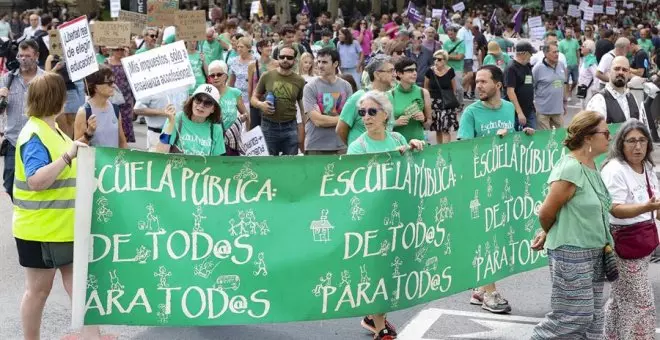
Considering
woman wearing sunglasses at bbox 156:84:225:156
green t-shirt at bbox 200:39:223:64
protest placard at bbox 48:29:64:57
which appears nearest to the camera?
woman wearing sunglasses at bbox 156:84:225:156

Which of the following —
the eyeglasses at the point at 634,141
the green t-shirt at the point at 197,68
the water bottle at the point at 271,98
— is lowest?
the green t-shirt at the point at 197,68

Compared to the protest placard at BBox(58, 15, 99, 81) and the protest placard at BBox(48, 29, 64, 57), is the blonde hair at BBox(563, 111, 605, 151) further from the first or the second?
the protest placard at BBox(48, 29, 64, 57)

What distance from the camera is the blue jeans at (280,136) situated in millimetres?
10633

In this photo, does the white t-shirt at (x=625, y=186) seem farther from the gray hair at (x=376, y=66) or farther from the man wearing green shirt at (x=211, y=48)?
the man wearing green shirt at (x=211, y=48)

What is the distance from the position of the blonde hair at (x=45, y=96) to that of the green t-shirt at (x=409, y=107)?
10.4 feet

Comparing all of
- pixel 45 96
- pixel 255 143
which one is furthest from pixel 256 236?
pixel 255 143

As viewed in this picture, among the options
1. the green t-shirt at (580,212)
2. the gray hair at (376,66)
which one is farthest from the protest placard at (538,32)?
the green t-shirt at (580,212)

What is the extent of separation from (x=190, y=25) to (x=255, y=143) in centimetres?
487

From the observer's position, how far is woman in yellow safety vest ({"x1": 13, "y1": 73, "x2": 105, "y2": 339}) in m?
6.01

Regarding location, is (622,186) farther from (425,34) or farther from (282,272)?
(425,34)

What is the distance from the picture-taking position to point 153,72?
919 cm

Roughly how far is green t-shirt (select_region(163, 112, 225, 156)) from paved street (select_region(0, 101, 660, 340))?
47.0 inches

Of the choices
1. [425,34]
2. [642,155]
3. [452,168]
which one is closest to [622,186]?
[642,155]

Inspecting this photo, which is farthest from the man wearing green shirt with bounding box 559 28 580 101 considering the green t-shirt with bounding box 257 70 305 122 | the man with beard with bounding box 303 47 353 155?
the man with beard with bounding box 303 47 353 155
